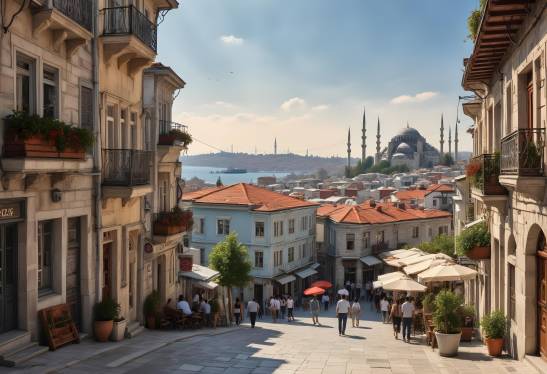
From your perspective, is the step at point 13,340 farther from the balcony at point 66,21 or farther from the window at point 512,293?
the window at point 512,293

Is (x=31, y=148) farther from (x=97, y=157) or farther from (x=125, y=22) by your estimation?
(x=125, y=22)

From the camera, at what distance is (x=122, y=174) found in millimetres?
16875

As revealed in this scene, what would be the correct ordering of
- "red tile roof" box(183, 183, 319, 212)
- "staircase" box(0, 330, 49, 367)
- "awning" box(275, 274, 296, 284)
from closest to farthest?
"staircase" box(0, 330, 49, 367), "awning" box(275, 274, 296, 284), "red tile roof" box(183, 183, 319, 212)

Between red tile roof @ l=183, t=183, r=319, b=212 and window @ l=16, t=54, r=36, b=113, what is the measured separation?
38.3 meters

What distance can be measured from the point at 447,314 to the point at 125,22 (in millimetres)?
11811

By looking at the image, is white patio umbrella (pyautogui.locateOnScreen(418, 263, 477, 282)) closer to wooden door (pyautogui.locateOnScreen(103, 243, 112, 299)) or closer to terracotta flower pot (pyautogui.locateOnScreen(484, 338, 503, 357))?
terracotta flower pot (pyautogui.locateOnScreen(484, 338, 503, 357))

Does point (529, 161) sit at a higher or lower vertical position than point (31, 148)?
lower

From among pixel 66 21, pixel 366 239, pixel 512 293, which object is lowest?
pixel 366 239

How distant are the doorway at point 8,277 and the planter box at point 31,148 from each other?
167cm

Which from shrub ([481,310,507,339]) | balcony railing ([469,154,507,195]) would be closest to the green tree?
balcony railing ([469,154,507,195])

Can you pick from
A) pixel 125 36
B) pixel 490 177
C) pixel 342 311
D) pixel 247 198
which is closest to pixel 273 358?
pixel 490 177

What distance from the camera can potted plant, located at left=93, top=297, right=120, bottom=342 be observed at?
15.8 m

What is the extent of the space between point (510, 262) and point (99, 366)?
1040 centimetres

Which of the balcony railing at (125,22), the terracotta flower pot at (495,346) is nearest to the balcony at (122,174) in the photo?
the balcony railing at (125,22)
